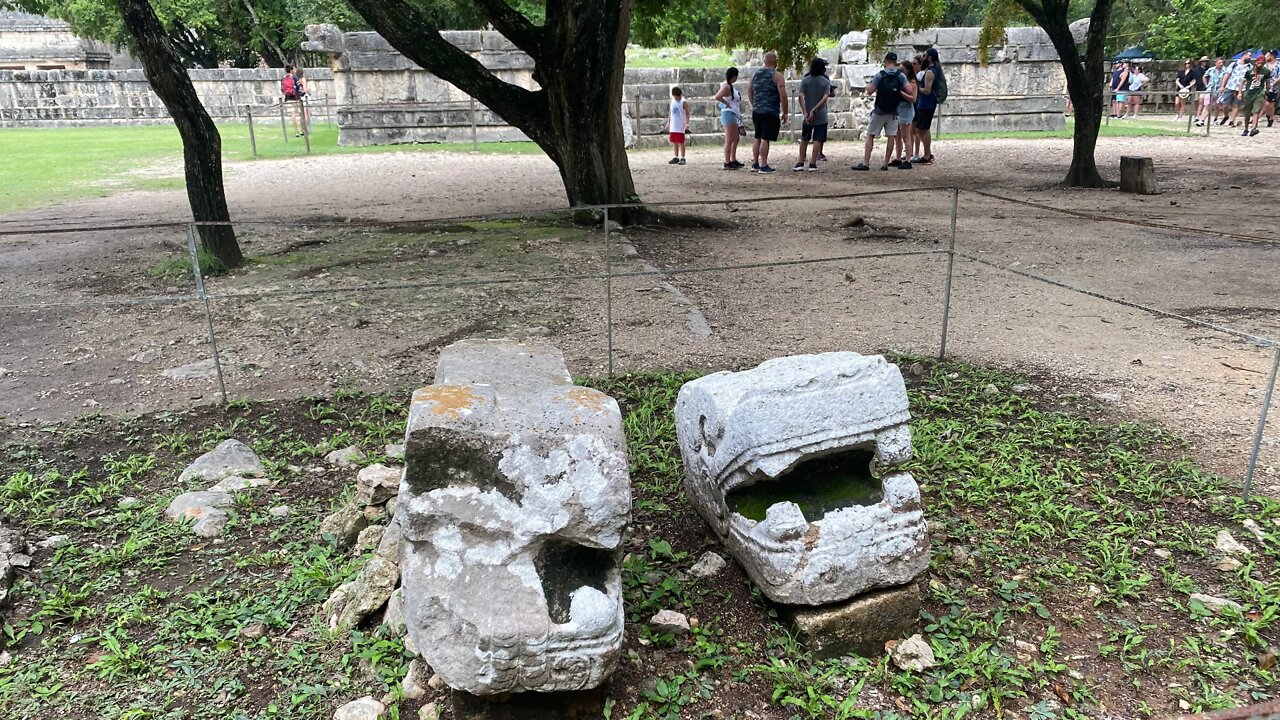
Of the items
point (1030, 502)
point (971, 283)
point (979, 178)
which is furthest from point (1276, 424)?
point (979, 178)

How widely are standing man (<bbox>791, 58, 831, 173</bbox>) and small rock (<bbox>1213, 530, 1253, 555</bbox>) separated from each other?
10.3 meters

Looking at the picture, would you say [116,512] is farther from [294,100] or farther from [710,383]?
[294,100]

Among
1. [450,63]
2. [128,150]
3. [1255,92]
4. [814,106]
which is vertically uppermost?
[1255,92]

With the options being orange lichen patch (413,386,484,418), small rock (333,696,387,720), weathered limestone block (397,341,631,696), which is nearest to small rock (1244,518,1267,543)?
weathered limestone block (397,341,631,696)

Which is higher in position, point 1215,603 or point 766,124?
point 766,124

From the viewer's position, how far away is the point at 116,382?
524 cm

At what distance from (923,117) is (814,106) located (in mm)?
1949

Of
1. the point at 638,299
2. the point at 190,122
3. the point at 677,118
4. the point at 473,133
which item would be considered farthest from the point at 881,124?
the point at 190,122

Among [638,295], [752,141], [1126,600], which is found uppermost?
[752,141]

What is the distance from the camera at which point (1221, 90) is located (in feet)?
64.9

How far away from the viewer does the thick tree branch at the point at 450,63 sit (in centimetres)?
792

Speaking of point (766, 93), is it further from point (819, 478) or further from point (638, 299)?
point (819, 478)

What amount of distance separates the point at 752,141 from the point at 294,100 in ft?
35.5

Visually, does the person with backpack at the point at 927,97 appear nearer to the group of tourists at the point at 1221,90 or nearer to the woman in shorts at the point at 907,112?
the woman in shorts at the point at 907,112
